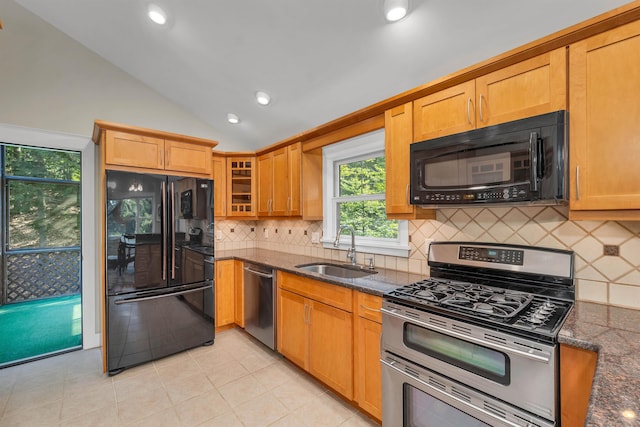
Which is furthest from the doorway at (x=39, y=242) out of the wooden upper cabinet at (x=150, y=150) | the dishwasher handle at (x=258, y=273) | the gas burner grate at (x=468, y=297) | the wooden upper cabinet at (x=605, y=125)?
the wooden upper cabinet at (x=605, y=125)

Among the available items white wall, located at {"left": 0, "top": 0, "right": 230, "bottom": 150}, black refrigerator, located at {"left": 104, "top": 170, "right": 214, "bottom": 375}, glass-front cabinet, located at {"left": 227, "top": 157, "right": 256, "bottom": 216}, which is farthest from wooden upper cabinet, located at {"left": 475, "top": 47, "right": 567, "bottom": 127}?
white wall, located at {"left": 0, "top": 0, "right": 230, "bottom": 150}

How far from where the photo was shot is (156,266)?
8.71ft

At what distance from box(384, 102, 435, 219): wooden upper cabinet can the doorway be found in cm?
397

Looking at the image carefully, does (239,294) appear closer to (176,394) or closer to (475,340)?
(176,394)

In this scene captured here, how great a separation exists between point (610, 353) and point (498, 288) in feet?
2.47

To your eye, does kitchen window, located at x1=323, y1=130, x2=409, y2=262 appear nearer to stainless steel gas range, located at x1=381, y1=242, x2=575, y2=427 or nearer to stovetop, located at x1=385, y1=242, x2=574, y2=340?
stovetop, located at x1=385, y1=242, x2=574, y2=340

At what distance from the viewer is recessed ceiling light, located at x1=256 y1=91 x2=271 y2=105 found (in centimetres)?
283

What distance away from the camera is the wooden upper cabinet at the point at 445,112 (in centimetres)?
166

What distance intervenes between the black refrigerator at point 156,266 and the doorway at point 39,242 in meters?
1.52

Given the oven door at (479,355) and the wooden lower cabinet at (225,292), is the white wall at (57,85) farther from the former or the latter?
the oven door at (479,355)

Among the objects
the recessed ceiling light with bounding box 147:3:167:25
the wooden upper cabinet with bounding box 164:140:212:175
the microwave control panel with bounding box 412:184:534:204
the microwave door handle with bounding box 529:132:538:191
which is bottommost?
the microwave control panel with bounding box 412:184:534:204

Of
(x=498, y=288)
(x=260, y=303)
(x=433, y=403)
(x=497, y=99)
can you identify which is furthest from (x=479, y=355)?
(x=260, y=303)

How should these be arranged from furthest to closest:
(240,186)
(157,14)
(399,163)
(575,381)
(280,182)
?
(240,186) → (280,182) → (157,14) → (399,163) → (575,381)

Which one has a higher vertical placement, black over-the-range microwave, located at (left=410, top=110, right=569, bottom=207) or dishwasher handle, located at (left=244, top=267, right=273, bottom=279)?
black over-the-range microwave, located at (left=410, top=110, right=569, bottom=207)
